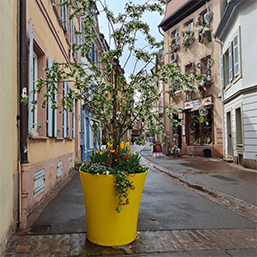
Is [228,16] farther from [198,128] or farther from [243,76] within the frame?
[198,128]

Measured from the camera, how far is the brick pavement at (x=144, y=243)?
3.13 metres

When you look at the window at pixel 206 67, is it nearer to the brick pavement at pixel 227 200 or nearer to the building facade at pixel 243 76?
the building facade at pixel 243 76

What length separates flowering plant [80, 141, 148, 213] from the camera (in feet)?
10.3

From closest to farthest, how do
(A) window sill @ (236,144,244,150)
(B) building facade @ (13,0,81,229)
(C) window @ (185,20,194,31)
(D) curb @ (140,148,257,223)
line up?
(B) building facade @ (13,0,81,229)
(D) curb @ (140,148,257,223)
(A) window sill @ (236,144,244,150)
(C) window @ (185,20,194,31)

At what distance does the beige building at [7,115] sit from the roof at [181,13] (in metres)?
18.1

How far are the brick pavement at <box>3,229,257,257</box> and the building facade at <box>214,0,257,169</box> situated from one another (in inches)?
327

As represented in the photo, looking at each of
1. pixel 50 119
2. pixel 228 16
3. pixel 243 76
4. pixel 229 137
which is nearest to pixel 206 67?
pixel 228 16

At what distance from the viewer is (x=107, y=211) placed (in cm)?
325

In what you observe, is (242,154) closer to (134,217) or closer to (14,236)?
(134,217)

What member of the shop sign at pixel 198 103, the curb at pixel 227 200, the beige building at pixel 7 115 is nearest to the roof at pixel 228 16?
the shop sign at pixel 198 103

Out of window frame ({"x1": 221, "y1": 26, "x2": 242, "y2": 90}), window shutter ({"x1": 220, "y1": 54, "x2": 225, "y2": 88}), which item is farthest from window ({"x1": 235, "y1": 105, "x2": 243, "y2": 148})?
window shutter ({"x1": 220, "y1": 54, "x2": 225, "y2": 88})

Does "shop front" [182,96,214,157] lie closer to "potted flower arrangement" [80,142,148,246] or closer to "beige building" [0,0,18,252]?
"potted flower arrangement" [80,142,148,246]

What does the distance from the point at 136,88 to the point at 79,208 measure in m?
2.61

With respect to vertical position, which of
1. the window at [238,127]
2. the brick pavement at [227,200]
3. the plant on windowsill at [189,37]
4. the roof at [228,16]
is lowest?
the brick pavement at [227,200]
